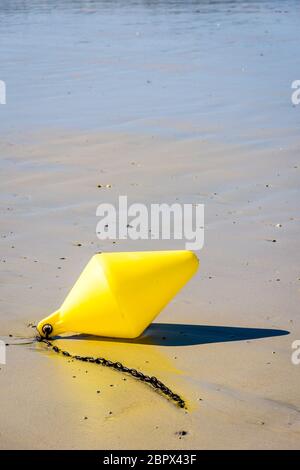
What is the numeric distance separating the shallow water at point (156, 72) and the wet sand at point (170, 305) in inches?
44.5

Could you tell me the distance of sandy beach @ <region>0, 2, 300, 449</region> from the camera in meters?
3.85

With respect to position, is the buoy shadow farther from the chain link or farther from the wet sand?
the chain link

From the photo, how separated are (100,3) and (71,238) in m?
17.6

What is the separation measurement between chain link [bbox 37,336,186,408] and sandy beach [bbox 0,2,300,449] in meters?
0.05

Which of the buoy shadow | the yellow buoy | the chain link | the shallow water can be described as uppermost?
the shallow water

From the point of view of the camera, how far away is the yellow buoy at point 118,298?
4.63 meters

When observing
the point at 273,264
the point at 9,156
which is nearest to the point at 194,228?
the point at 273,264

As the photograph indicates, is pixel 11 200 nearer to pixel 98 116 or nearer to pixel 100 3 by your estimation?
pixel 98 116

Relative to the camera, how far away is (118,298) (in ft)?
15.1

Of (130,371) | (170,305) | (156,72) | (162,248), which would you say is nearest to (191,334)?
(170,305)

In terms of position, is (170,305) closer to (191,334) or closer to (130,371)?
(191,334)

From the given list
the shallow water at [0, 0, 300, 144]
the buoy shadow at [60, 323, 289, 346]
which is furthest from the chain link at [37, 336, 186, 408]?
the shallow water at [0, 0, 300, 144]

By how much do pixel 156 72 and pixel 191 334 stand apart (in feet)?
27.0
